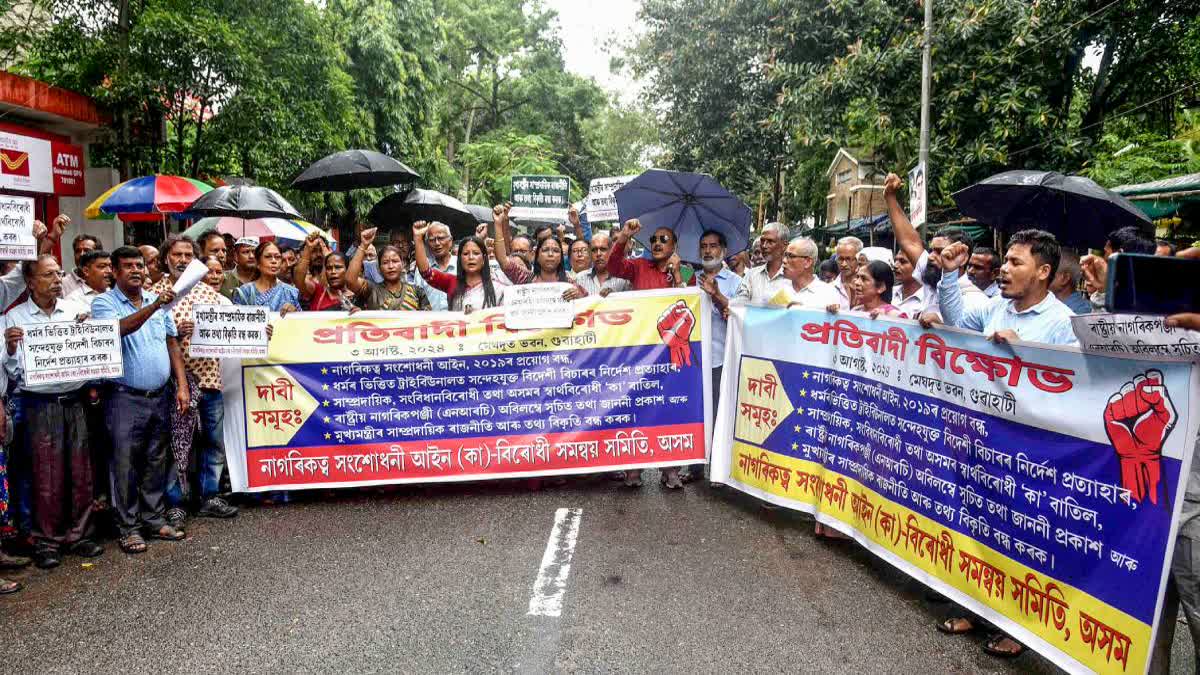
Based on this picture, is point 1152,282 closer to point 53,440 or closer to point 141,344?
point 141,344

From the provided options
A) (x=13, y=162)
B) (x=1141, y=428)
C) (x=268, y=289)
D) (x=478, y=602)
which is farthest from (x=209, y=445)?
(x=13, y=162)

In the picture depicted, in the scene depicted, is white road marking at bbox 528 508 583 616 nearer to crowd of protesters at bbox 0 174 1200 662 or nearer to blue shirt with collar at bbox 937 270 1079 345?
crowd of protesters at bbox 0 174 1200 662

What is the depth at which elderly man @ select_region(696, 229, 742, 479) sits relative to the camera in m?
6.42

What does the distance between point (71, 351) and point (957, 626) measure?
198 inches

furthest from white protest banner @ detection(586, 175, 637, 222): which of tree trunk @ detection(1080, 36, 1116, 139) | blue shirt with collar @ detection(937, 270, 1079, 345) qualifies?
tree trunk @ detection(1080, 36, 1116, 139)

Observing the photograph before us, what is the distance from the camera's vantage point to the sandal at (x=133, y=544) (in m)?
5.10

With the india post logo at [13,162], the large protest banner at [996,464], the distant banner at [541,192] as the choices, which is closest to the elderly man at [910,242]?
the large protest banner at [996,464]

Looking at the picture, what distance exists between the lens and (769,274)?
6.62m

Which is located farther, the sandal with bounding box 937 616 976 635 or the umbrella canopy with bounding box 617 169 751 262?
the umbrella canopy with bounding box 617 169 751 262

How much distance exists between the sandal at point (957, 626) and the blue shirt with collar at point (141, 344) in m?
4.84

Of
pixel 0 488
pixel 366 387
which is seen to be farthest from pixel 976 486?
pixel 0 488

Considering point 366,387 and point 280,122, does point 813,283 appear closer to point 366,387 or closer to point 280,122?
point 366,387

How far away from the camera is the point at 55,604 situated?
4.36 meters

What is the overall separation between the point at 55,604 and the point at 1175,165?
17607mm
